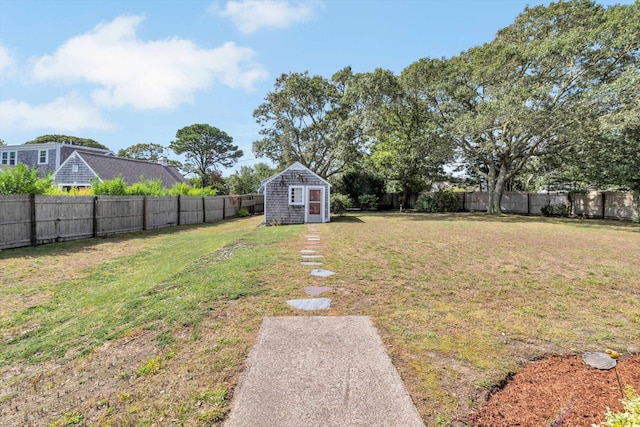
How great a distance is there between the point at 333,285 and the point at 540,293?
2.89 metres

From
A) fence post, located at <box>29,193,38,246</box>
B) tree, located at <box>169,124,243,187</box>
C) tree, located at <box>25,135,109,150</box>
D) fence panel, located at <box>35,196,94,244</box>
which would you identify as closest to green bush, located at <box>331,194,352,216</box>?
fence panel, located at <box>35,196,94,244</box>

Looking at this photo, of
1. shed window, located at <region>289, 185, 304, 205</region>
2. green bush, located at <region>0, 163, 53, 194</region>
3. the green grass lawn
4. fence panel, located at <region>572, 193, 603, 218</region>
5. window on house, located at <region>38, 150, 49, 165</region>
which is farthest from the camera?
window on house, located at <region>38, 150, 49, 165</region>

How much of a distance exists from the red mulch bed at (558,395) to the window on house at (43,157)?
3155 cm

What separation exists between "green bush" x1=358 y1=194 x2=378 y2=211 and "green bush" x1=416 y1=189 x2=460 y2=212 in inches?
149

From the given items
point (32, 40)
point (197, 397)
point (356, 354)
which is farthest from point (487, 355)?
point (32, 40)

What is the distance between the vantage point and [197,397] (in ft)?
6.64

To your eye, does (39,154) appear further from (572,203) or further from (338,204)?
(572,203)

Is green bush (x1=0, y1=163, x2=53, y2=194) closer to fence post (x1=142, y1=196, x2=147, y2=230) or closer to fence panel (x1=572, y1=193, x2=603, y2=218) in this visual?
fence post (x1=142, y1=196, x2=147, y2=230)

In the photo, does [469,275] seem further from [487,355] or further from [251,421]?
[251,421]

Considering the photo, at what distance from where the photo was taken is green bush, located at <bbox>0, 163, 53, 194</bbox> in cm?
892

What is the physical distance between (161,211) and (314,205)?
23.6 feet

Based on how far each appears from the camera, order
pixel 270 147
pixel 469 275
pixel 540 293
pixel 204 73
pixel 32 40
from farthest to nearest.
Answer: pixel 270 147
pixel 204 73
pixel 32 40
pixel 469 275
pixel 540 293

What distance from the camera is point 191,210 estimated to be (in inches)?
659

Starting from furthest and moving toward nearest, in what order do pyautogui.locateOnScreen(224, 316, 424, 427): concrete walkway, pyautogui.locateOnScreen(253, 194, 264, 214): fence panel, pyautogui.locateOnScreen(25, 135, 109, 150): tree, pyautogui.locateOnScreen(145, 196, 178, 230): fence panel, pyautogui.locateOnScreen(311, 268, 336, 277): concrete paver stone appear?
1. pyautogui.locateOnScreen(25, 135, 109, 150): tree
2. pyautogui.locateOnScreen(253, 194, 264, 214): fence panel
3. pyautogui.locateOnScreen(145, 196, 178, 230): fence panel
4. pyautogui.locateOnScreen(311, 268, 336, 277): concrete paver stone
5. pyautogui.locateOnScreen(224, 316, 424, 427): concrete walkway
